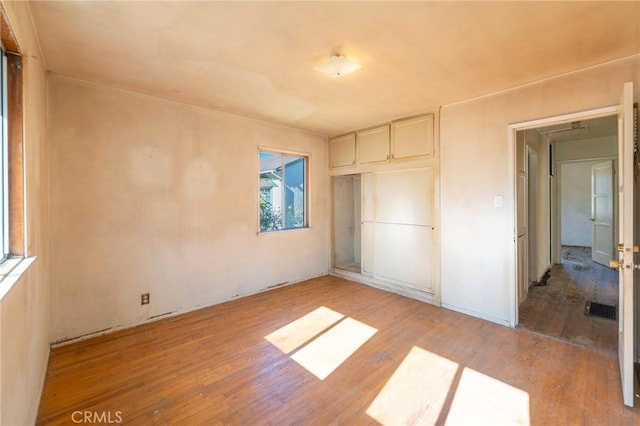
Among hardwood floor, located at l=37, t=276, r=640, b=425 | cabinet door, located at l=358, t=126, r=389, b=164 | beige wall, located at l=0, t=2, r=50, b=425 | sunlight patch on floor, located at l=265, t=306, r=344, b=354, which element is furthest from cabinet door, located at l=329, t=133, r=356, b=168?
beige wall, located at l=0, t=2, r=50, b=425

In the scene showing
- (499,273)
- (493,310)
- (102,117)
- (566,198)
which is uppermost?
(102,117)

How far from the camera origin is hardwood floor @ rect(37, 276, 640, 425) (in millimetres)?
1818

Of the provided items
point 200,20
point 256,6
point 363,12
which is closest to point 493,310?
point 363,12

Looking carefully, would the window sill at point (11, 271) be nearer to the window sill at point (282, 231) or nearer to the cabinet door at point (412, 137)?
the window sill at point (282, 231)

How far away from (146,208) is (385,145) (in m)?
3.20

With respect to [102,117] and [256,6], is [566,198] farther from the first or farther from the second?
[102,117]

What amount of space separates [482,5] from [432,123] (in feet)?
6.51

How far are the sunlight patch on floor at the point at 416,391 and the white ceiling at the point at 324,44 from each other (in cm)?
251

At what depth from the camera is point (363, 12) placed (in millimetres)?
1780

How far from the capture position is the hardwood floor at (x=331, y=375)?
71.6 inches

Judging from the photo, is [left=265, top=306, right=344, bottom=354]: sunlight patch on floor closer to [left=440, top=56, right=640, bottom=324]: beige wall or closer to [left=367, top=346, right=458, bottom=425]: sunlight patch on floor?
[left=367, top=346, right=458, bottom=425]: sunlight patch on floor

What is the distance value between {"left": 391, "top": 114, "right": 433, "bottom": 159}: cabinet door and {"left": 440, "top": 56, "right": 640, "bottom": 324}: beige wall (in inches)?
7.7

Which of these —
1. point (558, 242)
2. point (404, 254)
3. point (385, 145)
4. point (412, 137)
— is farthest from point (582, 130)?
point (404, 254)

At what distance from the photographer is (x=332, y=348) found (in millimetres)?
2611
